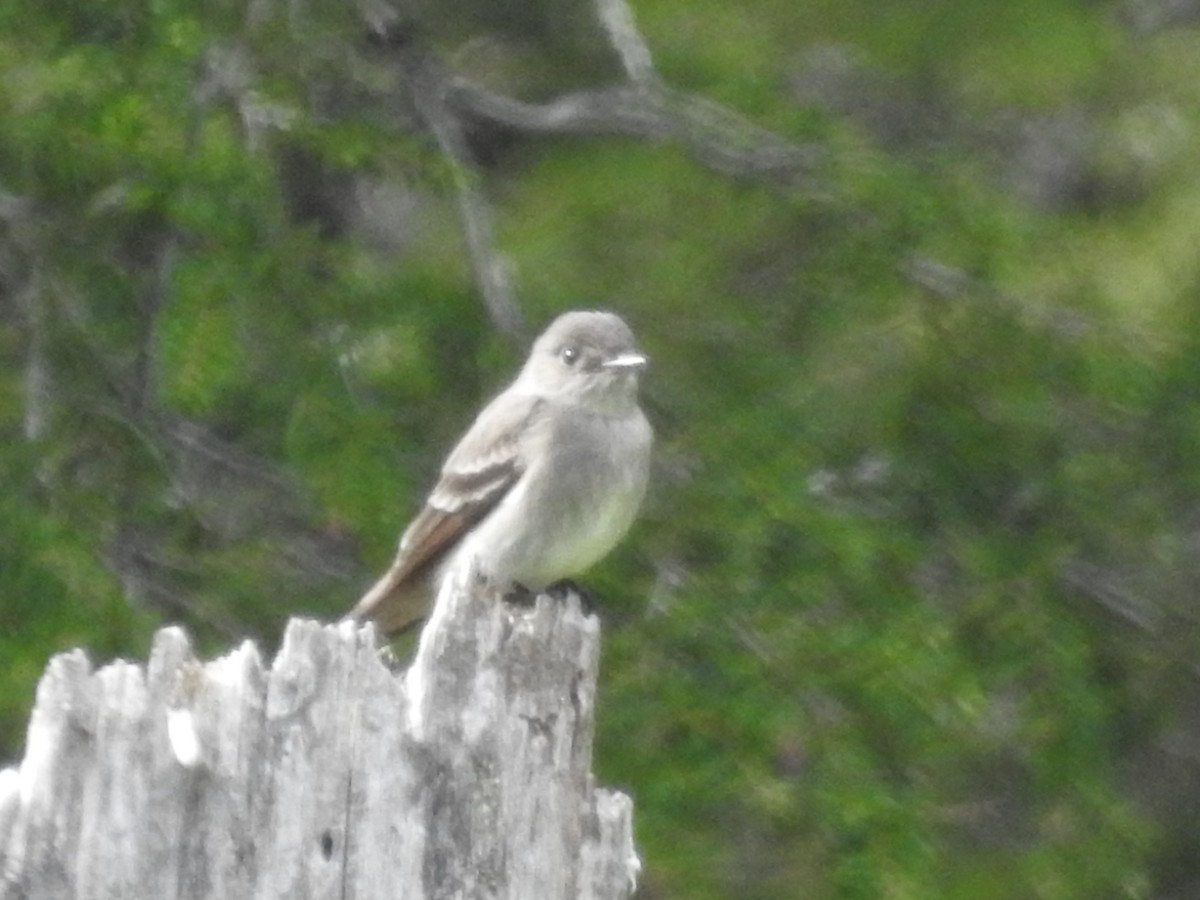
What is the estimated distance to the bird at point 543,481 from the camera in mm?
6105

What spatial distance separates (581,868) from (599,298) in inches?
141

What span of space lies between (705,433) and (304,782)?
11.3 ft

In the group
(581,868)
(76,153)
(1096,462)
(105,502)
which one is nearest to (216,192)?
(76,153)

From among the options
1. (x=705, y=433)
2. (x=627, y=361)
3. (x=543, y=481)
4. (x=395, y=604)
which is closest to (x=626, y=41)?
(x=705, y=433)

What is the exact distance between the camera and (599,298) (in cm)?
726

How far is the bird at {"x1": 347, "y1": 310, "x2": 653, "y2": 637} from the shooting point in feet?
20.0

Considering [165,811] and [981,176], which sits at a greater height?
[165,811]

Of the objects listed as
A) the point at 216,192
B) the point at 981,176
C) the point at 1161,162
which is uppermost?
the point at 216,192

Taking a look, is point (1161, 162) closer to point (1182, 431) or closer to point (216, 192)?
point (1182, 431)

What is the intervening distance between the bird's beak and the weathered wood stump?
8.21 ft

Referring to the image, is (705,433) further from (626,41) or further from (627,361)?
(626,41)

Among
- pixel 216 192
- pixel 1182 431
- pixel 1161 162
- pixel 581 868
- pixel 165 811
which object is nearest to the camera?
pixel 165 811

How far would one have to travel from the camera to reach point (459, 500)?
20.6 ft

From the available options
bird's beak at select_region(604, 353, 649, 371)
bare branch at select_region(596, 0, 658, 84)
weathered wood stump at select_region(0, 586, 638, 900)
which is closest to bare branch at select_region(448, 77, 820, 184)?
bare branch at select_region(596, 0, 658, 84)
